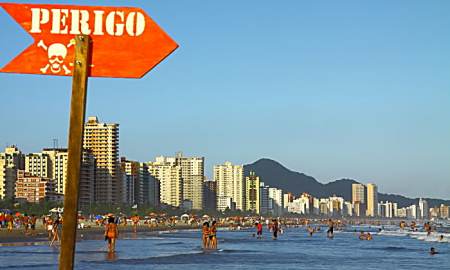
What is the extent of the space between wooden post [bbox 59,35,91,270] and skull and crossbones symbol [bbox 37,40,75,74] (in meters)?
0.13

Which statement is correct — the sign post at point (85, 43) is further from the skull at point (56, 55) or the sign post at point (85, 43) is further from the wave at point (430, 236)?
the wave at point (430, 236)

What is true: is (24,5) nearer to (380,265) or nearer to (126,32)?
(126,32)

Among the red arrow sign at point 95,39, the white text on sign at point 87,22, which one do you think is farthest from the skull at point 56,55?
the white text on sign at point 87,22

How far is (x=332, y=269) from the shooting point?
31547 millimetres

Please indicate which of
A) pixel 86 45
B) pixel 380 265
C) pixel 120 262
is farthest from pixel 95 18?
pixel 380 265

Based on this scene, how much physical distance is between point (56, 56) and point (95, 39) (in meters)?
0.30

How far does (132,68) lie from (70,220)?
1.09 meters

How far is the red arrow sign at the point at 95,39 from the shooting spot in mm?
4727

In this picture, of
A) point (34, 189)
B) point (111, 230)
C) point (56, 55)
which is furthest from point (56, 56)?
point (34, 189)

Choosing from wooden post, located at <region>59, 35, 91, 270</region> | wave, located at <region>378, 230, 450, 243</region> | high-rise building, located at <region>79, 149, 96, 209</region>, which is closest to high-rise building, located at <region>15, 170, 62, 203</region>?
high-rise building, located at <region>79, 149, 96, 209</region>

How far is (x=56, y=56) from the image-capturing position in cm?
483

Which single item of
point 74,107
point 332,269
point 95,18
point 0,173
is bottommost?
point 332,269

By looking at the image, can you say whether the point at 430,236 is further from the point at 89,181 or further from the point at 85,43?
the point at 89,181

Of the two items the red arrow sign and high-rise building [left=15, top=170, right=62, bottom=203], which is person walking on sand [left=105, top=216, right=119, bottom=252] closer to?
the red arrow sign
